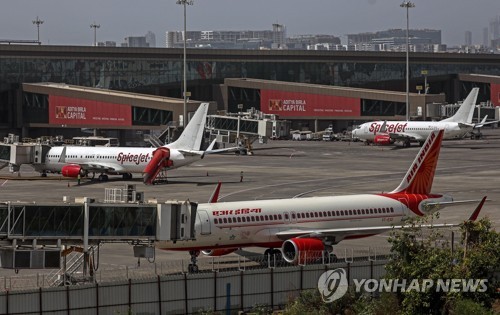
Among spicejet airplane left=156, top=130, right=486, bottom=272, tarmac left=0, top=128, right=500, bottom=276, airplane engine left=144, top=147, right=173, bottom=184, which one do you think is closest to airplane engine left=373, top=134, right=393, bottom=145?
tarmac left=0, top=128, right=500, bottom=276

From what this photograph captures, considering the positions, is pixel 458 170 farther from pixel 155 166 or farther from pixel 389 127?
pixel 389 127

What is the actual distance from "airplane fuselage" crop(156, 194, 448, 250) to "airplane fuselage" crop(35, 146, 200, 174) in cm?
5150

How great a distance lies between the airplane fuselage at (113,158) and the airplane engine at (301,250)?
55.4 m

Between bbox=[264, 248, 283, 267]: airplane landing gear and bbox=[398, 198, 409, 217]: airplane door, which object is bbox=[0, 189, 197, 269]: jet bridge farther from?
bbox=[398, 198, 409, 217]: airplane door

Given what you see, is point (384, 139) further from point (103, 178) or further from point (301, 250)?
point (301, 250)

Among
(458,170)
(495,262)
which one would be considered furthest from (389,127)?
(495,262)

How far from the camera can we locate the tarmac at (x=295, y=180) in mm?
91562

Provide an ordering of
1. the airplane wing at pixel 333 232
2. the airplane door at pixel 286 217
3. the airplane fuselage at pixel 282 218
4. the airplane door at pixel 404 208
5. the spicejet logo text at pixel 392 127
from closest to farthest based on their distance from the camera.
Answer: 1. the airplane fuselage at pixel 282 218
2. the airplane wing at pixel 333 232
3. the airplane door at pixel 286 217
4. the airplane door at pixel 404 208
5. the spicejet logo text at pixel 392 127

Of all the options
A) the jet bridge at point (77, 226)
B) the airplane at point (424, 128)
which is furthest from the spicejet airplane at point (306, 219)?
the airplane at point (424, 128)

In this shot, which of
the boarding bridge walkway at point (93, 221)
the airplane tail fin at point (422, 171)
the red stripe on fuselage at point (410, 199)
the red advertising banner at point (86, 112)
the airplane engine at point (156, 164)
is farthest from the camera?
the red advertising banner at point (86, 112)

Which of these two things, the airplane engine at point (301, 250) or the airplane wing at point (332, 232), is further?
the airplane wing at point (332, 232)

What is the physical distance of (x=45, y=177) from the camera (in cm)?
12406

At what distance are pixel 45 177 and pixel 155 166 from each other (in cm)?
1556

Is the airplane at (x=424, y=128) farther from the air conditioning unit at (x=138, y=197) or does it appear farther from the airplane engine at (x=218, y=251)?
the air conditioning unit at (x=138, y=197)
